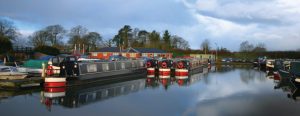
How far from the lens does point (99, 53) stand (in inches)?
3027

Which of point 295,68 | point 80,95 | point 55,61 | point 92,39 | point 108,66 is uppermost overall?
point 92,39

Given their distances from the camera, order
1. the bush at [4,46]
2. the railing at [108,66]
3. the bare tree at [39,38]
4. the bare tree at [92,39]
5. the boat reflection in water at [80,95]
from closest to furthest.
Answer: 1. the boat reflection in water at [80,95]
2. the railing at [108,66]
3. the bush at [4,46]
4. the bare tree at [39,38]
5. the bare tree at [92,39]

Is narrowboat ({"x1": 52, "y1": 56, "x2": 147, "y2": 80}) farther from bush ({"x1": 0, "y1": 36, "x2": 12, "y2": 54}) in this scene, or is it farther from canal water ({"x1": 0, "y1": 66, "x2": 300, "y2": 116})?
bush ({"x1": 0, "y1": 36, "x2": 12, "y2": 54})


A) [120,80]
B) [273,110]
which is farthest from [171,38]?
[273,110]

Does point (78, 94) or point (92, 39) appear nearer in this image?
point (78, 94)

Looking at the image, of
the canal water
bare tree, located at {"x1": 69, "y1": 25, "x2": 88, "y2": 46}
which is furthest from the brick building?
the canal water

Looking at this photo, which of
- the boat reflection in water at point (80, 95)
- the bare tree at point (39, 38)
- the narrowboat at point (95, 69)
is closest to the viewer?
the boat reflection in water at point (80, 95)

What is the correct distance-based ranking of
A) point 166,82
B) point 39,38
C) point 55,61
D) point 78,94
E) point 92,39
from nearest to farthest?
point 78,94
point 55,61
point 166,82
point 39,38
point 92,39

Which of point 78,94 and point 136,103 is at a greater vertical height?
point 78,94

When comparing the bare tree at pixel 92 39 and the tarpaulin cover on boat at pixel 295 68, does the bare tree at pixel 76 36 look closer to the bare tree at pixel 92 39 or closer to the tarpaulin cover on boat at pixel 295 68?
the bare tree at pixel 92 39

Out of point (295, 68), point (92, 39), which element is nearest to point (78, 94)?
point (295, 68)

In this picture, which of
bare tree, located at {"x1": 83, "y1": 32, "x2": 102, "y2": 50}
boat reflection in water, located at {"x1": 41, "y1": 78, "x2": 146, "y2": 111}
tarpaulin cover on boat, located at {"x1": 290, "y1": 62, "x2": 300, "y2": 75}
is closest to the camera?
boat reflection in water, located at {"x1": 41, "y1": 78, "x2": 146, "y2": 111}

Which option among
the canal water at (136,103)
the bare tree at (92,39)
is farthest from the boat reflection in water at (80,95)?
the bare tree at (92,39)

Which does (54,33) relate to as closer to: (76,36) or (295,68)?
(76,36)
